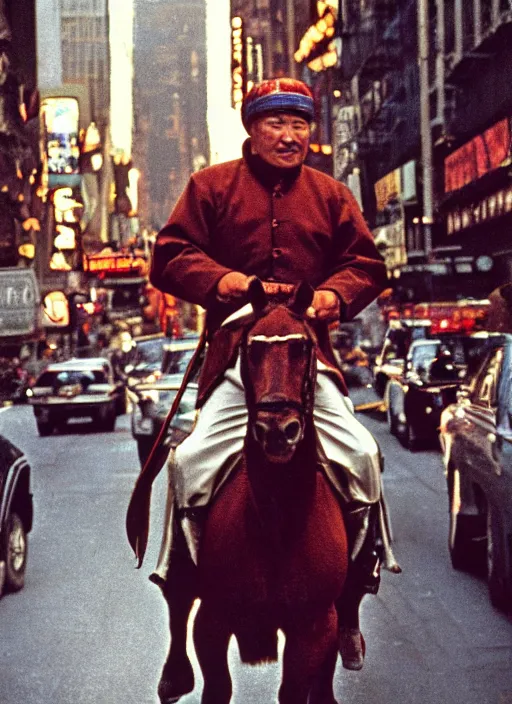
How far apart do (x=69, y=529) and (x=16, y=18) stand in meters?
70.3

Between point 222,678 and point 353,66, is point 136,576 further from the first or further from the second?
point 353,66

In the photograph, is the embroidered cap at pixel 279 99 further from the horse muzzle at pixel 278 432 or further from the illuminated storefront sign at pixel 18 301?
the illuminated storefront sign at pixel 18 301

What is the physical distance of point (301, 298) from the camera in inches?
180

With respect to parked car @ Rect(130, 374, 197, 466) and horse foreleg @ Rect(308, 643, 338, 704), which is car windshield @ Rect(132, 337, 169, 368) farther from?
horse foreleg @ Rect(308, 643, 338, 704)

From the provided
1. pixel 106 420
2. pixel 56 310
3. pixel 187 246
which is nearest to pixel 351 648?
pixel 187 246

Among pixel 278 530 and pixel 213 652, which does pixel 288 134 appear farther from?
pixel 213 652

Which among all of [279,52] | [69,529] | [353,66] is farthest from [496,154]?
[279,52]

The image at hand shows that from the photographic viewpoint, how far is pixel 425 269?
4625 cm

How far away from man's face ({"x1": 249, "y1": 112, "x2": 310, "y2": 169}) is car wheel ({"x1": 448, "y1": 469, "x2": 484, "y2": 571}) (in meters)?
5.13

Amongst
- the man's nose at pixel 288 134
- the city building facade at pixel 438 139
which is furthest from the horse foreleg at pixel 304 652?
the city building facade at pixel 438 139

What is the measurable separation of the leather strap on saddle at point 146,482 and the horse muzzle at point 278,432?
46.2 inches

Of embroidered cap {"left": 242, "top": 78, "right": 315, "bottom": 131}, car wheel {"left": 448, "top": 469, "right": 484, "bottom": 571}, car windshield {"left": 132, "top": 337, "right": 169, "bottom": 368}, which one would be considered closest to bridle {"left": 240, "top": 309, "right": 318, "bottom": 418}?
embroidered cap {"left": 242, "top": 78, "right": 315, "bottom": 131}

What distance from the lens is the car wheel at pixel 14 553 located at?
9914mm

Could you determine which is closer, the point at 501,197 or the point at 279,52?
the point at 501,197
